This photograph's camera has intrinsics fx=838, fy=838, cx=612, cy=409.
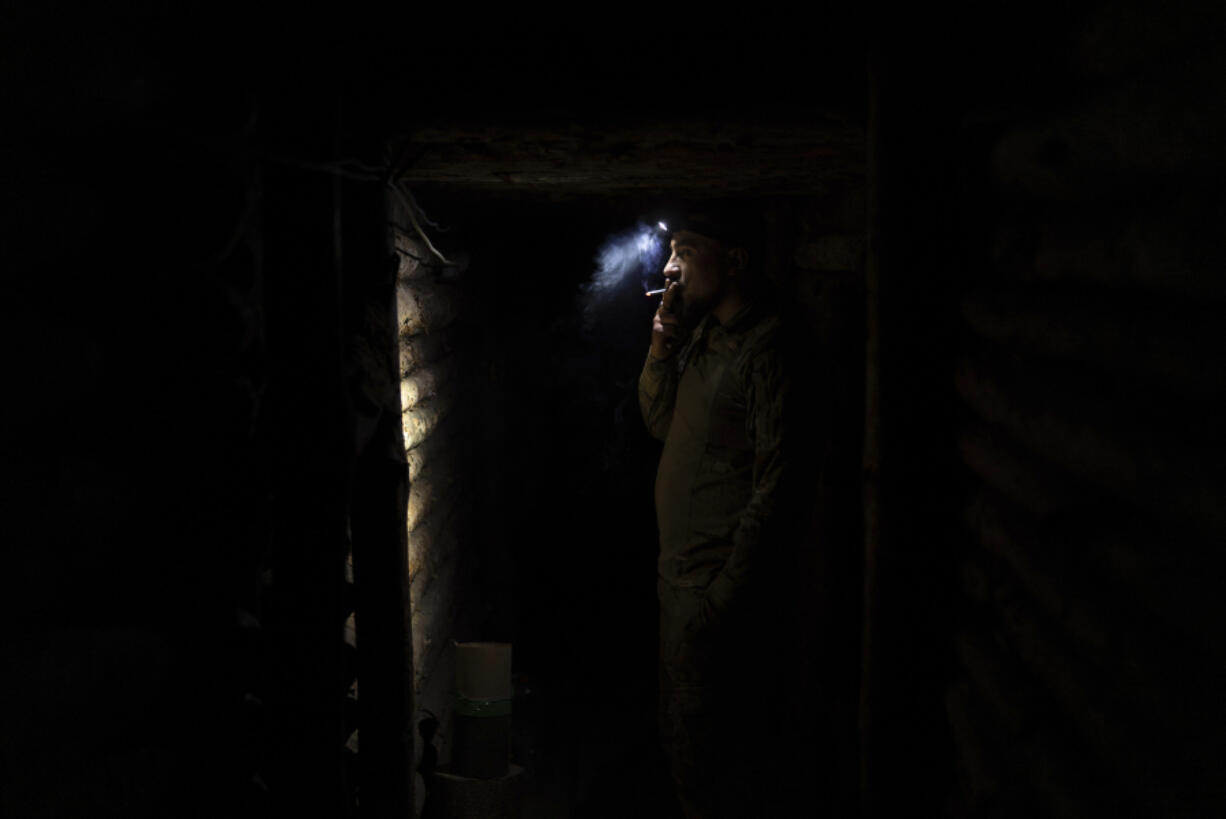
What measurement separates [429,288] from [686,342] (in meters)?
1.37

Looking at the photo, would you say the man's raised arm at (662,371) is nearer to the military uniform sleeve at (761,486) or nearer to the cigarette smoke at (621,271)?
the military uniform sleeve at (761,486)

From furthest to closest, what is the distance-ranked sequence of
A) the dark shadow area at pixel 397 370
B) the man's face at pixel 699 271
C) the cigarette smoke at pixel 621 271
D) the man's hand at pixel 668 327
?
the cigarette smoke at pixel 621 271 → the man's hand at pixel 668 327 → the man's face at pixel 699 271 → the dark shadow area at pixel 397 370

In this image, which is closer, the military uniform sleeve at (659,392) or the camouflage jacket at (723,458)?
the camouflage jacket at (723,458)

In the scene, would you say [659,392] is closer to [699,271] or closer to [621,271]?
[699,271]

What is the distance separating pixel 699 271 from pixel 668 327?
0.33 m

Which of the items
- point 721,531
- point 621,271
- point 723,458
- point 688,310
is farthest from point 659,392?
point 621,271

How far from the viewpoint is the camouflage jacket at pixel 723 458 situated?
12.1 ft

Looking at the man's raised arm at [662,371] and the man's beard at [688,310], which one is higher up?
the man's beard at [688,310]

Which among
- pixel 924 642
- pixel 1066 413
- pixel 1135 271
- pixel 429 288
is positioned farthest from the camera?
pixel 429 288

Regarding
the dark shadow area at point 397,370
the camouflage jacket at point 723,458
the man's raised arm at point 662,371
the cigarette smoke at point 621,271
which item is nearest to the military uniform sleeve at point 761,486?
the camouflage jacket at point 723,458

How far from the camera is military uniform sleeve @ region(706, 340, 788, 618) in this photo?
3664mm

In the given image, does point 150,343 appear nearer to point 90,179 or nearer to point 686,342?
point 90,179

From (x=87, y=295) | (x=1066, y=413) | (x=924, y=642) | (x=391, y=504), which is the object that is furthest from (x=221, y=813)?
(x=1066, y=413)

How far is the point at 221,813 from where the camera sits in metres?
1.90
